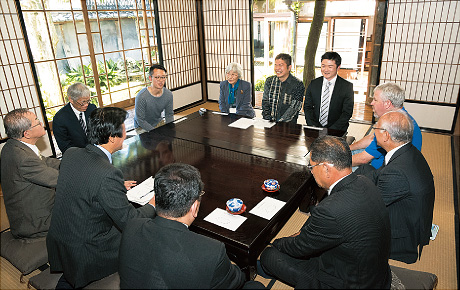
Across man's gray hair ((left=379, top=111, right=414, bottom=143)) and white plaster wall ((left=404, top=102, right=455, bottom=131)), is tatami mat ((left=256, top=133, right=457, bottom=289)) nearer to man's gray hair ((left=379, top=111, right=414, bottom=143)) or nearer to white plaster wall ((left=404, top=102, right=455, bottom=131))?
white plaster wall ((left=404, top=102, right=455, bottom=131))

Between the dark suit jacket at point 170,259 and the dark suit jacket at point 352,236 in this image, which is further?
the dark suit jacket at point 352,236

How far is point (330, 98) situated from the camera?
378 centimetres

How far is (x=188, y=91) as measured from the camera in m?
6.96

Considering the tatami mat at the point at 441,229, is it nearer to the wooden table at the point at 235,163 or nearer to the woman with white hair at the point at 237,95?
the wooden table at the point at 235,163

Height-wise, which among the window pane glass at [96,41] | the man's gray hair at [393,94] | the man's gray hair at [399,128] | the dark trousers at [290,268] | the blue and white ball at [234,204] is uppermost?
the window pane glass at [96,41]

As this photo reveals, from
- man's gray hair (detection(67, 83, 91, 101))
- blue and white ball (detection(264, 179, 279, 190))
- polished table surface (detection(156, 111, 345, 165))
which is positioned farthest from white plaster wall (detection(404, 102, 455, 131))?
man's gray hair (detection(67, 83, 91, 101))

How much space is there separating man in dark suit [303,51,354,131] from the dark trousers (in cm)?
214

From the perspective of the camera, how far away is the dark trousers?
1877 millimetres

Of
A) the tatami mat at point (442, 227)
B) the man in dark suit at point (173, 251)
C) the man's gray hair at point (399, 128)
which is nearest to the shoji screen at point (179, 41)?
the tatami mat at point (442, 227)

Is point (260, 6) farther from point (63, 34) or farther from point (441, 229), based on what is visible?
point (441, 229)

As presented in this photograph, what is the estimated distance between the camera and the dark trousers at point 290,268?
1877mm

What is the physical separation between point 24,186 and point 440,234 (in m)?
3.53

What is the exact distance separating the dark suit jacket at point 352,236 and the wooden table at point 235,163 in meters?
0.37

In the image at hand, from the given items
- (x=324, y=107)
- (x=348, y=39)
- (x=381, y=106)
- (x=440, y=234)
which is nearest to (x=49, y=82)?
(x=324, y=107)
